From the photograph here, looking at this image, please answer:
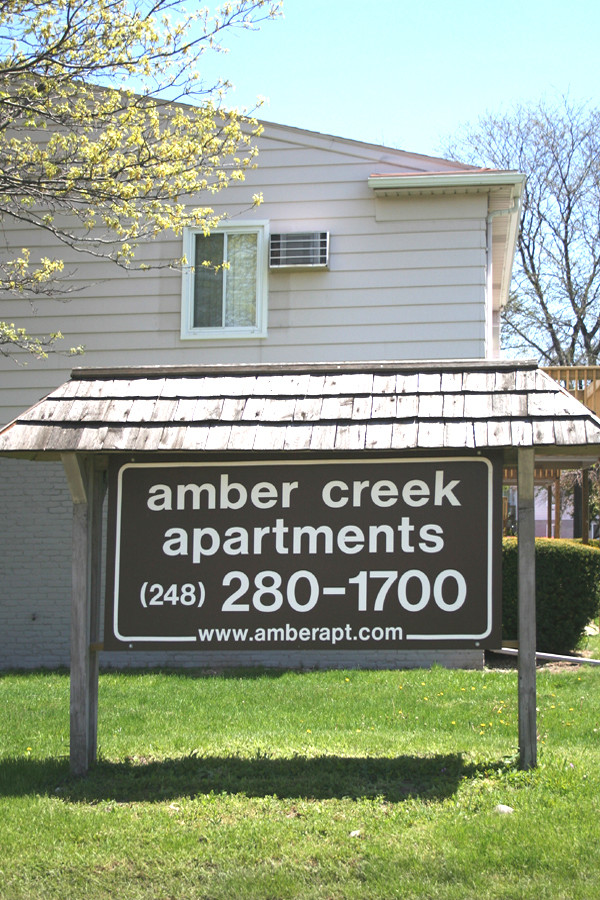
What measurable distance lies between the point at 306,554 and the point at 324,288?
618 centimetres

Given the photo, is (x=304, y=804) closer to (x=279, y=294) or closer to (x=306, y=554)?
(x=306, y=554)

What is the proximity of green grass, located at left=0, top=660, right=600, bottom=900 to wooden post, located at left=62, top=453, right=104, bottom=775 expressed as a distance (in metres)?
0.23

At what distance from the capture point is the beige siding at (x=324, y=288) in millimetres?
11656

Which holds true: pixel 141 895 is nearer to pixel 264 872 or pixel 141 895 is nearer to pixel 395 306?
pixel 264 872

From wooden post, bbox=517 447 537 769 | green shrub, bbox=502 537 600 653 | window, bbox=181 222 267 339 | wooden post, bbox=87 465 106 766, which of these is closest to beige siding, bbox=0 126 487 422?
window, bbox=181 222 267 339

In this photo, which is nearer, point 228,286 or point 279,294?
point 279,294

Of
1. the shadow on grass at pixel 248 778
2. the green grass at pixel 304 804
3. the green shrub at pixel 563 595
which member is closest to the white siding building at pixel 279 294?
the green shrub at pixel 563 595

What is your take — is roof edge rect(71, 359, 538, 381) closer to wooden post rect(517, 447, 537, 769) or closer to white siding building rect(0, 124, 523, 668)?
wooden post rect(517, 447, 537, 769)

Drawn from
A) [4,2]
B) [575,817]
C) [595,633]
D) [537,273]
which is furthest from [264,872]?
[537,273]

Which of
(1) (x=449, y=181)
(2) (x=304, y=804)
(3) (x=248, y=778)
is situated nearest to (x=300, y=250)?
(1) (x=449, y=181)

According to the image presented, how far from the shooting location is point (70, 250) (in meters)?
12.5

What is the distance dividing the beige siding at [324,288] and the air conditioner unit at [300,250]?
0.16 m

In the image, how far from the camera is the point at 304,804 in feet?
18.4

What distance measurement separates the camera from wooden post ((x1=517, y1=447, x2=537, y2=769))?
6.02 meters
